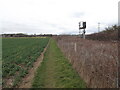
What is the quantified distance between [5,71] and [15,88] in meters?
2.31

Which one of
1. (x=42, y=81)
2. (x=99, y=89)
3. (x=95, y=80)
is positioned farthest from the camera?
(x=42, y=81)

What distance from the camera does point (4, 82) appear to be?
551 cm

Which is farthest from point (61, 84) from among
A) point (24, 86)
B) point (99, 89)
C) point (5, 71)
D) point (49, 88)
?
point (5, 71)

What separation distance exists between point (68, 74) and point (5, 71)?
3226 mm

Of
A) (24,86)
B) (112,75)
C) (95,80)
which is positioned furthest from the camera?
(24,86)

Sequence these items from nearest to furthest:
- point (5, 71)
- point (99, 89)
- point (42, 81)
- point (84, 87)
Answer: point (99, 89) → point (84, 87) → point (42, 81) → point (5, 71)

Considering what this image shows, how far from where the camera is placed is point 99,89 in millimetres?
3695

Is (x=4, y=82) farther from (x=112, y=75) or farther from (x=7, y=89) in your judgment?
(x=112, y=75)

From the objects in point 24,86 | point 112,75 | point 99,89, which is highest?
point 112,75

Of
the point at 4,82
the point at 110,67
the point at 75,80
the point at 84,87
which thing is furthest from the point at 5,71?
the point at 110,67

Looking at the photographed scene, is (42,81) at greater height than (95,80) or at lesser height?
lesser

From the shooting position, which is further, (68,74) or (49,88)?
(68,74)

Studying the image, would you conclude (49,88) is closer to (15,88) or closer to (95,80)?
(15,88)

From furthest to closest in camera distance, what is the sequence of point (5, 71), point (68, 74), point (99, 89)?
point (5, 71)
point (68, 74)
point (99, 89)
